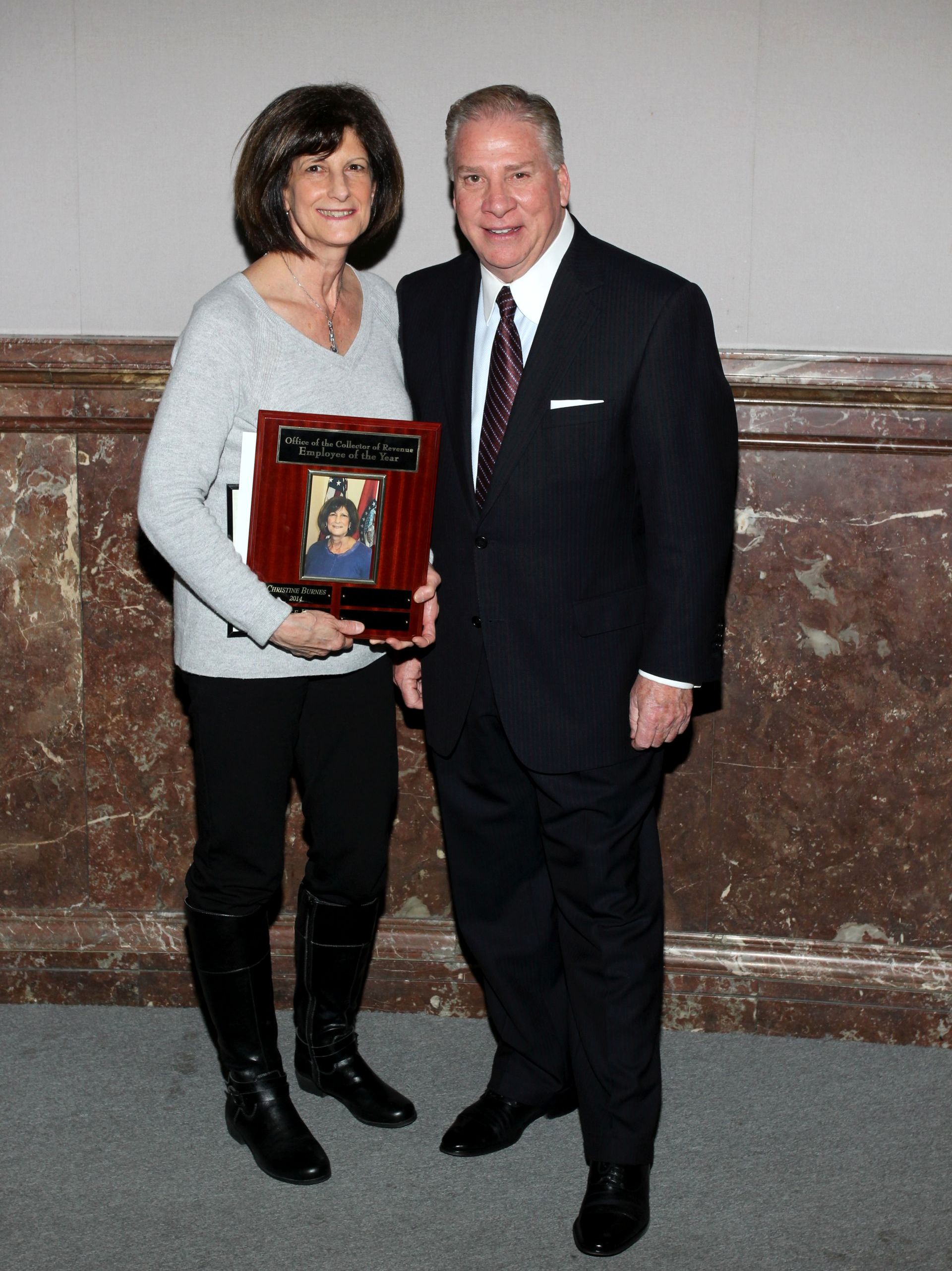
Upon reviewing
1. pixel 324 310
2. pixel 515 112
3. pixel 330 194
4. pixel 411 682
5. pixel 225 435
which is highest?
pixel 515 112

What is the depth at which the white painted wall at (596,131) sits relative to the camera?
8.87 ft

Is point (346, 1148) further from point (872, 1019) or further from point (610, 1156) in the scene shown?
point (872, 1019)

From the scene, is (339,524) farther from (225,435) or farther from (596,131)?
(596,131)

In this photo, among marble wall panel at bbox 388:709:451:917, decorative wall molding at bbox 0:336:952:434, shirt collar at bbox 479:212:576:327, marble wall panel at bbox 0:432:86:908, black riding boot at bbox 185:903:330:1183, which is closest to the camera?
shirt collar at bbox 479:212:576:327

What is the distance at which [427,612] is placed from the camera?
2.41 m

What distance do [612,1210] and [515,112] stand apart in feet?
6.45

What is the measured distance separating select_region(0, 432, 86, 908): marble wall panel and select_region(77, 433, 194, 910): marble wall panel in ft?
0.11

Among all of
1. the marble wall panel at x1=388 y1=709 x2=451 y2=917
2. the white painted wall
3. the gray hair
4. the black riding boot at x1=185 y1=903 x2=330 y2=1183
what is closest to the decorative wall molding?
the white painted wall

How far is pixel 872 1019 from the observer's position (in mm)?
3029

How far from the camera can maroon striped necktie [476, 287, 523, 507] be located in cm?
229

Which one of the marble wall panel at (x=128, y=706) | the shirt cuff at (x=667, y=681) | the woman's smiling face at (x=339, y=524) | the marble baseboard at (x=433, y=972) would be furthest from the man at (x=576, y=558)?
the marble wall panel at (x=128, y=706)

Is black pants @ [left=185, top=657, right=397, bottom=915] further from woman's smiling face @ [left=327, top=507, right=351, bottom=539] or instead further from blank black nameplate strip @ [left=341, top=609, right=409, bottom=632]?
woman's smiling face @ [left=327, top=507, right=351, bottom=539]

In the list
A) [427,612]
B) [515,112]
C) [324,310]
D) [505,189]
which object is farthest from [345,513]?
[515,112]

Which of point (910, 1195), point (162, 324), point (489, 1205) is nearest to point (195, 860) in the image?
point (489, 1205)
